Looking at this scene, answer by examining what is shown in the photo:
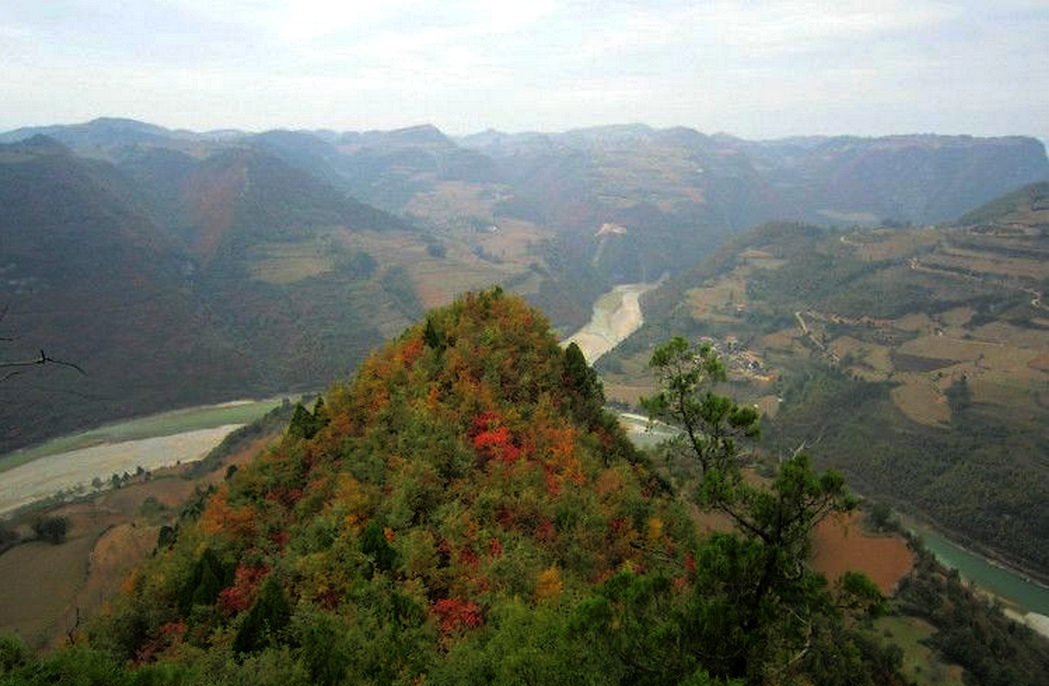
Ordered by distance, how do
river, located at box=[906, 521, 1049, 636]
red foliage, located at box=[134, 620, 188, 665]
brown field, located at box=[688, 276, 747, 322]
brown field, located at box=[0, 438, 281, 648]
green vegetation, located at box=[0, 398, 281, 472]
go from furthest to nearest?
brown field, located at box=[688, 276, 747, 322], green vegetation, located at box=[0, 398, 281, 472], river, located at box=[906, 521, 1049, 636], brown field, located at box=[0, 438, 281, 648], red foliage, located at box=[134, 620, 188, 665]

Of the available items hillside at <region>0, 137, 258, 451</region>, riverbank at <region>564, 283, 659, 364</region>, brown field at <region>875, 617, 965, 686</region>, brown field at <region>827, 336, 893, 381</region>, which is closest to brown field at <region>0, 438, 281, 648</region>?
hillside at <region>0, 137, 258, 451</region>

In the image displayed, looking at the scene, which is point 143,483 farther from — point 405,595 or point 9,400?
point 405,595

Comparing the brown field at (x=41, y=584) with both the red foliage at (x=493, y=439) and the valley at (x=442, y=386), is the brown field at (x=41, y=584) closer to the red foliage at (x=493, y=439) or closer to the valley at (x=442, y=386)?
the valley at (x=442, y=386)

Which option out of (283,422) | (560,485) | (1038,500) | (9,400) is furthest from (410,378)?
(9,400)

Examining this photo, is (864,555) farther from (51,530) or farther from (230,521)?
(51,530)

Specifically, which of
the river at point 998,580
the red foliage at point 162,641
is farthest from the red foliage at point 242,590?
the river at point 998,580

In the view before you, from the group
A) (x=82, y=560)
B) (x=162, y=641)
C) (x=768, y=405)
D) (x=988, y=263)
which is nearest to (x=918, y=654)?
(x=162, y=641)

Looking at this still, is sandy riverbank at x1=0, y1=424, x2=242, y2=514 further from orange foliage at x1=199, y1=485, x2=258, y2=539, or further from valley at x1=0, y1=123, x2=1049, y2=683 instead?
orange foliage at x1=199, y1=485, x2=258, y2=539
